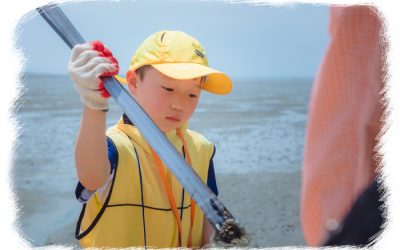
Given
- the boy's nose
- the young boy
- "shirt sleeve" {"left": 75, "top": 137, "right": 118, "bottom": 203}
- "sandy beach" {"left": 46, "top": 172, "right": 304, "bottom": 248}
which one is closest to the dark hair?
the young boy

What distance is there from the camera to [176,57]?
51.1 inches

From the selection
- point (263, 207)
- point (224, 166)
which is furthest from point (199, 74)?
point (224, 166)

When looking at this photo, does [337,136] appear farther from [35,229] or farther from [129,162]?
[35,229]

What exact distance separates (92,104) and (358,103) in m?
0.71

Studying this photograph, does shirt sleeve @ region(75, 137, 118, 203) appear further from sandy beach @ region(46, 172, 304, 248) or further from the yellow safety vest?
sandy beach @ region(46, 172, 304, 248)

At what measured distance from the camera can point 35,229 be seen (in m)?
2.67

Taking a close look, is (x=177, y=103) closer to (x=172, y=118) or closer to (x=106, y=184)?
(x=172, y=118)

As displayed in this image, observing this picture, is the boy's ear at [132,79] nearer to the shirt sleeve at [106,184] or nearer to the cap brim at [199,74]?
the cap brim at [199,74]

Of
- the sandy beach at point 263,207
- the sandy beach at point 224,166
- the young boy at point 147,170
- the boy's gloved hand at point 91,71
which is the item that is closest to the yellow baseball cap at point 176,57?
the young boy at point 147,170

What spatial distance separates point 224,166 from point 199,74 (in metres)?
2.96

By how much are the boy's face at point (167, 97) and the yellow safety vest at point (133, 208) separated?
0.29ft

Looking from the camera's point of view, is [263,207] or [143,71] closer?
[143,71]

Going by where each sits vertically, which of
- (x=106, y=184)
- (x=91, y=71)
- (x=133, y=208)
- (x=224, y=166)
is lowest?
(x=224, y=166)

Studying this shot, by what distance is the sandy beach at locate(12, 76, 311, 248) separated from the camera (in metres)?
2.73
